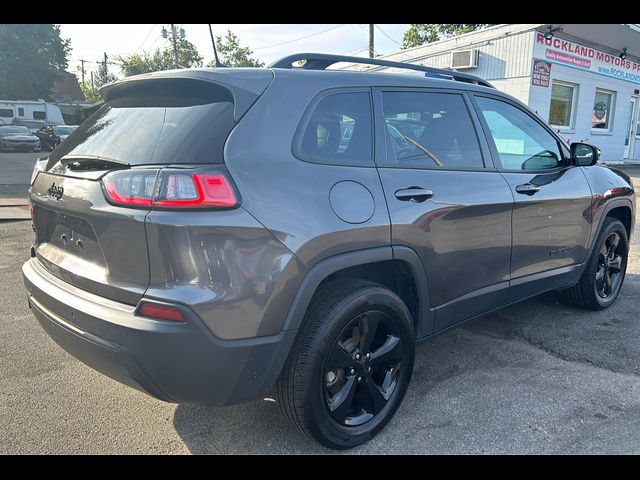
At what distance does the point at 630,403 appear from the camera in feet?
9.57

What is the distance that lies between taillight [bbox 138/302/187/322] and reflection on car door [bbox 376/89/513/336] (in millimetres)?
1115

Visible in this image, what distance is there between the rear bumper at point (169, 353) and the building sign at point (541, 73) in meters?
14.7

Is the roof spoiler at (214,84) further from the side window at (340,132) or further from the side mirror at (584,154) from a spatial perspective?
the side mirror at (584,154)

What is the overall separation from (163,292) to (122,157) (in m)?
0.65

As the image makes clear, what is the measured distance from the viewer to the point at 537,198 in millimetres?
3451

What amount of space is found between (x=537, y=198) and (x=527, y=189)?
131mm

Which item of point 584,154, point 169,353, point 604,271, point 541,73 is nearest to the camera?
point 169,353

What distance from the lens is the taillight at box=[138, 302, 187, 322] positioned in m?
1.96

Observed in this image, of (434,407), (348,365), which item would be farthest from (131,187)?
(434,407)

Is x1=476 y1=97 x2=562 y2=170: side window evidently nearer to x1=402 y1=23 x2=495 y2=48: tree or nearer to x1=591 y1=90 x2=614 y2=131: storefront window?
x1=591 y1=90 x2=614 y2=131: storefront window

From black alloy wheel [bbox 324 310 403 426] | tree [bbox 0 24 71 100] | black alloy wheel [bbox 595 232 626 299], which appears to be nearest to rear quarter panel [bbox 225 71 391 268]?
black alloy wheel [bbox 324 310 403 426]

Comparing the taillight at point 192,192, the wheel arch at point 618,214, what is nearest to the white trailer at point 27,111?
the wheel arch at point 618,214

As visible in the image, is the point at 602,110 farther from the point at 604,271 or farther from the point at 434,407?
the point at 434,407
